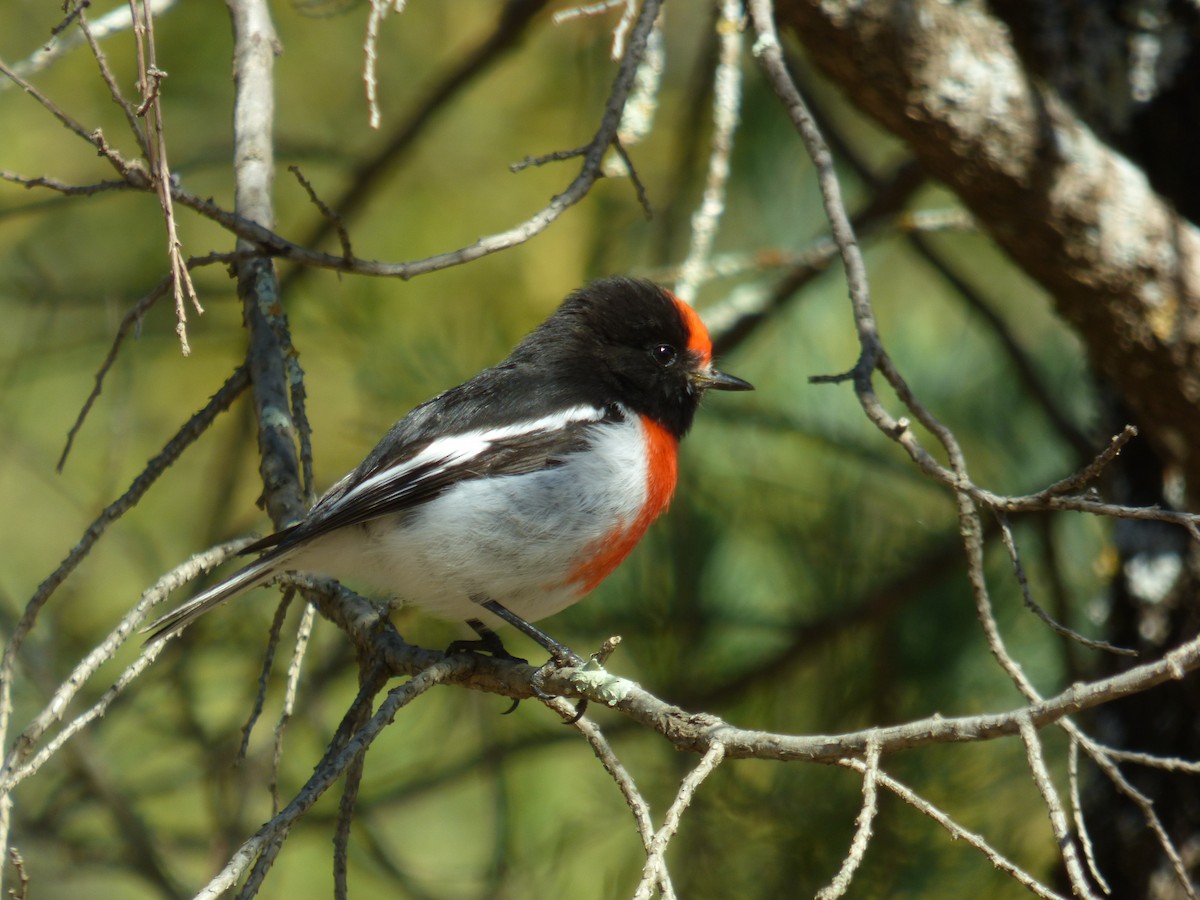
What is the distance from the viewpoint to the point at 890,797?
3.67 m

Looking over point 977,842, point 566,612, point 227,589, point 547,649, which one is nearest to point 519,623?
point 547,649

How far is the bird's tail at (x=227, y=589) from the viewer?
2.44 meters

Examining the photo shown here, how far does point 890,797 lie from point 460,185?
10.8ft

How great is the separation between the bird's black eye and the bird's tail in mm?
1272

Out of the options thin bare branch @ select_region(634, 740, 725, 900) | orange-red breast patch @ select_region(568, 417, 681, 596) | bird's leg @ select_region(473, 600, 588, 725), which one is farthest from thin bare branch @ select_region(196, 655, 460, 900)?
orange-red breast patch @ select_region(568, 417, 681, 596)

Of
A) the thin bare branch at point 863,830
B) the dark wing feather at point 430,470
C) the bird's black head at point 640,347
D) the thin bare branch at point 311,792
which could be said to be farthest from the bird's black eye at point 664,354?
the thin bare branch at point 863,830

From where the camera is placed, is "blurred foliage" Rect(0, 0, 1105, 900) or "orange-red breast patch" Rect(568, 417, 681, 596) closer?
"orange-red breast patch" Rect(568, 417, 681, 596)

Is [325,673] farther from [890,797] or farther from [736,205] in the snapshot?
[736,205]

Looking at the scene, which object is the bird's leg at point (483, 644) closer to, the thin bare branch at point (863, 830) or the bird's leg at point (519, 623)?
the bird's leg at point (519, 623)

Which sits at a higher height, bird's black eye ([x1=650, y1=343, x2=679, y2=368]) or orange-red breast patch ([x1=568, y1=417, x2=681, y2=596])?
bird's black eye ([x1=650, y1=343, x2=679, y2=368])

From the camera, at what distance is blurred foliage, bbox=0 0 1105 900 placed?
3.78 m

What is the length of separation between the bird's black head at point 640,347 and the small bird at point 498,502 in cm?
13

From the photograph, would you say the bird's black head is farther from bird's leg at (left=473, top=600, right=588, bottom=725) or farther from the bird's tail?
the bird's tail

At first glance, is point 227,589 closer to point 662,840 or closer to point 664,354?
point 662,840
